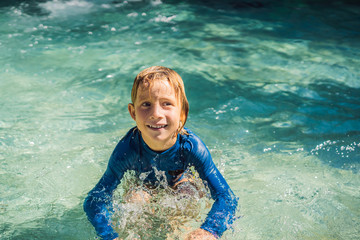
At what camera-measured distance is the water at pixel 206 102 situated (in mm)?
2949

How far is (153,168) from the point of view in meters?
2.53

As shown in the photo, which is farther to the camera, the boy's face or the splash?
the splash

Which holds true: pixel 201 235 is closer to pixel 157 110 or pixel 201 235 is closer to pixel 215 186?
pixel 215 186

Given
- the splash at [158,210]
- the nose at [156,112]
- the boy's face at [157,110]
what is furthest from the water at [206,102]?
the nose at [156,112]

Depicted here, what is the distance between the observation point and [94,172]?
131 inches

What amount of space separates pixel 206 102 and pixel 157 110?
2482mm

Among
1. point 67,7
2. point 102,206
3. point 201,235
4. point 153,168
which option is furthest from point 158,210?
point 67,7

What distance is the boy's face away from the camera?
216 centimetres

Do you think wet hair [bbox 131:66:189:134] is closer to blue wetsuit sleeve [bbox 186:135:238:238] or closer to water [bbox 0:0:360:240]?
blue wetsuit sleeve [bbox 186:135:238:238]

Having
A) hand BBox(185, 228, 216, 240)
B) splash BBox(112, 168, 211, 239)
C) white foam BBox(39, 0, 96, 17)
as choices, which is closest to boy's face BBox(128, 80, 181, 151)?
splash BBox(112, 168, 211, 239)

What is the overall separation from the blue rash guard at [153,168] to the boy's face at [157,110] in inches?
9.1

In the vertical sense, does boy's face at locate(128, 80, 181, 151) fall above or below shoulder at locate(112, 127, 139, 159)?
above

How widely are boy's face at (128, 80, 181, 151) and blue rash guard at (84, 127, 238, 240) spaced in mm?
230

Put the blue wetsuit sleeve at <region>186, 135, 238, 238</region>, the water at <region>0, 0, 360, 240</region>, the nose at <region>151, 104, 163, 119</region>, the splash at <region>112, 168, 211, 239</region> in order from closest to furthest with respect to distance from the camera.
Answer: the nose at <region>151, 104, 163, 119</region> → the blue wetsuit sleeve at <region>186, 135, 238, 238</region> → the splash at <region>112, 168, 211, 239</region> → the water at <region>0, 0, 360, 240</region>
